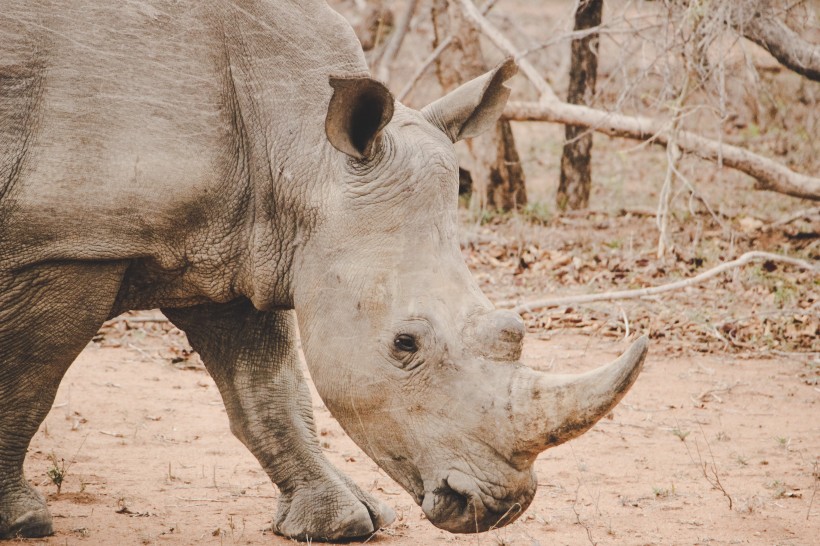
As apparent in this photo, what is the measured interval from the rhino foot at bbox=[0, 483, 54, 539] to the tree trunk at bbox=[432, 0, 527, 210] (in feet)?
24.4

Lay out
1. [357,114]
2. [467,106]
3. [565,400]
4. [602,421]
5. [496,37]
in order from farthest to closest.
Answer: [496,37]
[602,421]
[467,106]
[357,114]
[565,400]

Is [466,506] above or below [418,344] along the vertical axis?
below

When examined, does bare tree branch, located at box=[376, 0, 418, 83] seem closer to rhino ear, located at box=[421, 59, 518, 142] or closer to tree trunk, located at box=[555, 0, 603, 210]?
tree trunk, located at box=[555, 0, 603, 210]

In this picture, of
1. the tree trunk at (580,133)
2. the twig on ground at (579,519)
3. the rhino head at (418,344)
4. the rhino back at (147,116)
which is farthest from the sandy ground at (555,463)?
the tree trunk at (580,133)

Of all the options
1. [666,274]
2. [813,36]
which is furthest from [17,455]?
[813,36]

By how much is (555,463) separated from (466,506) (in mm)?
2291

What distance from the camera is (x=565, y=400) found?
3666 millimetres

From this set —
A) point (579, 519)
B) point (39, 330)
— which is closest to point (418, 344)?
point (39, 330)

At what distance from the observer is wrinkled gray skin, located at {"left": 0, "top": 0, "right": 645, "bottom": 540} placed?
3834 mm

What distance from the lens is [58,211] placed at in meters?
4.01

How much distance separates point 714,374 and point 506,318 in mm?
4220

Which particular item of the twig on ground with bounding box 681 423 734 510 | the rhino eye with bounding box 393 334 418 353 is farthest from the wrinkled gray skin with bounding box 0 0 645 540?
the twig on ground with bounding box 681 423 734 510

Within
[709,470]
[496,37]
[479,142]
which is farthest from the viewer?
[479,142]

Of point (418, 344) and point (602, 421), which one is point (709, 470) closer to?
point (602, 421)
